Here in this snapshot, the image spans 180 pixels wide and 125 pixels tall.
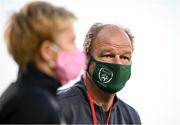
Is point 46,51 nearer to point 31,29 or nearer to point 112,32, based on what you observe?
point 31,29

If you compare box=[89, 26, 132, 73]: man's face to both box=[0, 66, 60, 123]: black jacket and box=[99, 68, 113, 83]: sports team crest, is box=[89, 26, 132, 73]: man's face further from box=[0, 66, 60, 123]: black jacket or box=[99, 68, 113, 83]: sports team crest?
box=[0, 66, 60, 123]: black jacket

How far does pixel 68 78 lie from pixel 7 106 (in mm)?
255

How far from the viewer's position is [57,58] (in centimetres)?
147

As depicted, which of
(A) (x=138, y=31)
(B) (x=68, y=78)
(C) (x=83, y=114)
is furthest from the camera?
(A) (x=138, y=31)

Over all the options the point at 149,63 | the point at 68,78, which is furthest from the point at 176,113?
the point at 68,78

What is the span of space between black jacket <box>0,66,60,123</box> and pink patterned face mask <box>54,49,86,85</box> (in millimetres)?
45

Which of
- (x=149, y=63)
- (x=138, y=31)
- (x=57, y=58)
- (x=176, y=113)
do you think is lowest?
(x=176, y=113)

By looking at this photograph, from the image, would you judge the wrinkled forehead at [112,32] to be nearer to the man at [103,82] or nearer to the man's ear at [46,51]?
the man at [103,82]

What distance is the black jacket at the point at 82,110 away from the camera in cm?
206

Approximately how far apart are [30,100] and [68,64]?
8.9 inches

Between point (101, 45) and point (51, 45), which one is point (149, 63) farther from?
point (51, 45)

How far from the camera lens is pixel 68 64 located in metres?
1.51

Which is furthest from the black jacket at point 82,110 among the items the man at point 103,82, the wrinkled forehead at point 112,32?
the wrinkled forehead at point 112,32

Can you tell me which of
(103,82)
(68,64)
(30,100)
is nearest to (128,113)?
(103,82)
